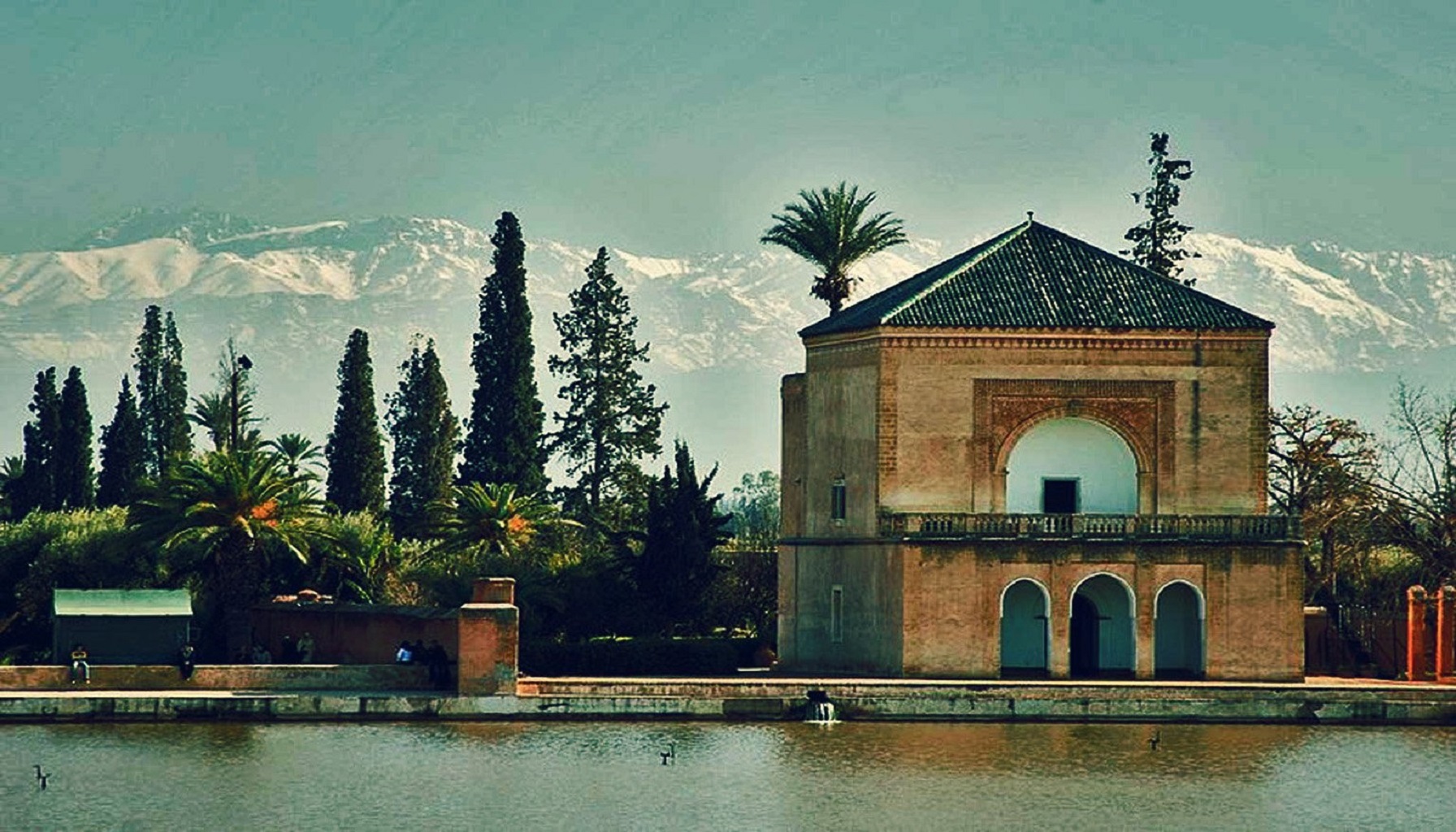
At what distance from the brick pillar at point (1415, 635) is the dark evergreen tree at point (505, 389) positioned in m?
23.2

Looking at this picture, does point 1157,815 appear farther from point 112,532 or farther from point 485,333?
point 485,333

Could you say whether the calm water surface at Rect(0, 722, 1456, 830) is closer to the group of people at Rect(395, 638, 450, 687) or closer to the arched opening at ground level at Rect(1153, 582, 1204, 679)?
the group of people at Rect(395, 638, 450, 687)

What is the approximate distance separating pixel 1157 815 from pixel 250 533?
2240 centimetres

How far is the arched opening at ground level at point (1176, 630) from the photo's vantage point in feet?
174

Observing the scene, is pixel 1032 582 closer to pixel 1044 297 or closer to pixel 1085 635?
pixel 1085 635

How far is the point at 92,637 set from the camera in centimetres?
5328

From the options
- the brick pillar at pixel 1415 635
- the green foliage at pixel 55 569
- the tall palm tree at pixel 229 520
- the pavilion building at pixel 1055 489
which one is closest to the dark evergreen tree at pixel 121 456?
the green foliage at pixel 55 569

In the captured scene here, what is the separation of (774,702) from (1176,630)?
892cm

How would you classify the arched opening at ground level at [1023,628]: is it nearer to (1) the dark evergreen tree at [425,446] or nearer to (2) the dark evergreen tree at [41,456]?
(1) the dark evergreen tree at [425,446]

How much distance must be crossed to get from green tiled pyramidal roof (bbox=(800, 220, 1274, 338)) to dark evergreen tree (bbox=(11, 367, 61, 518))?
30875 mm

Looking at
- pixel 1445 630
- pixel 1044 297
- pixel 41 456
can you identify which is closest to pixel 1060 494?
pixel 1044 297

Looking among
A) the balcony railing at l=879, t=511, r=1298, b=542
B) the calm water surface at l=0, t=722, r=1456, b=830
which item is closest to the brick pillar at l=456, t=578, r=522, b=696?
the calm water surface at l=0, t=722, r=1456, b=830

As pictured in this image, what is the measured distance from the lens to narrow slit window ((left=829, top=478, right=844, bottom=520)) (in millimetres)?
54438

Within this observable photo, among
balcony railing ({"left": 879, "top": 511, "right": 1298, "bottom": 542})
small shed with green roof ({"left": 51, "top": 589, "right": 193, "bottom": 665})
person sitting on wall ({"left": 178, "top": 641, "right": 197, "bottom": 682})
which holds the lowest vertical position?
person sitting on wall ({"left": 178, "top": 641, "right": 197, "bottom": 682})
